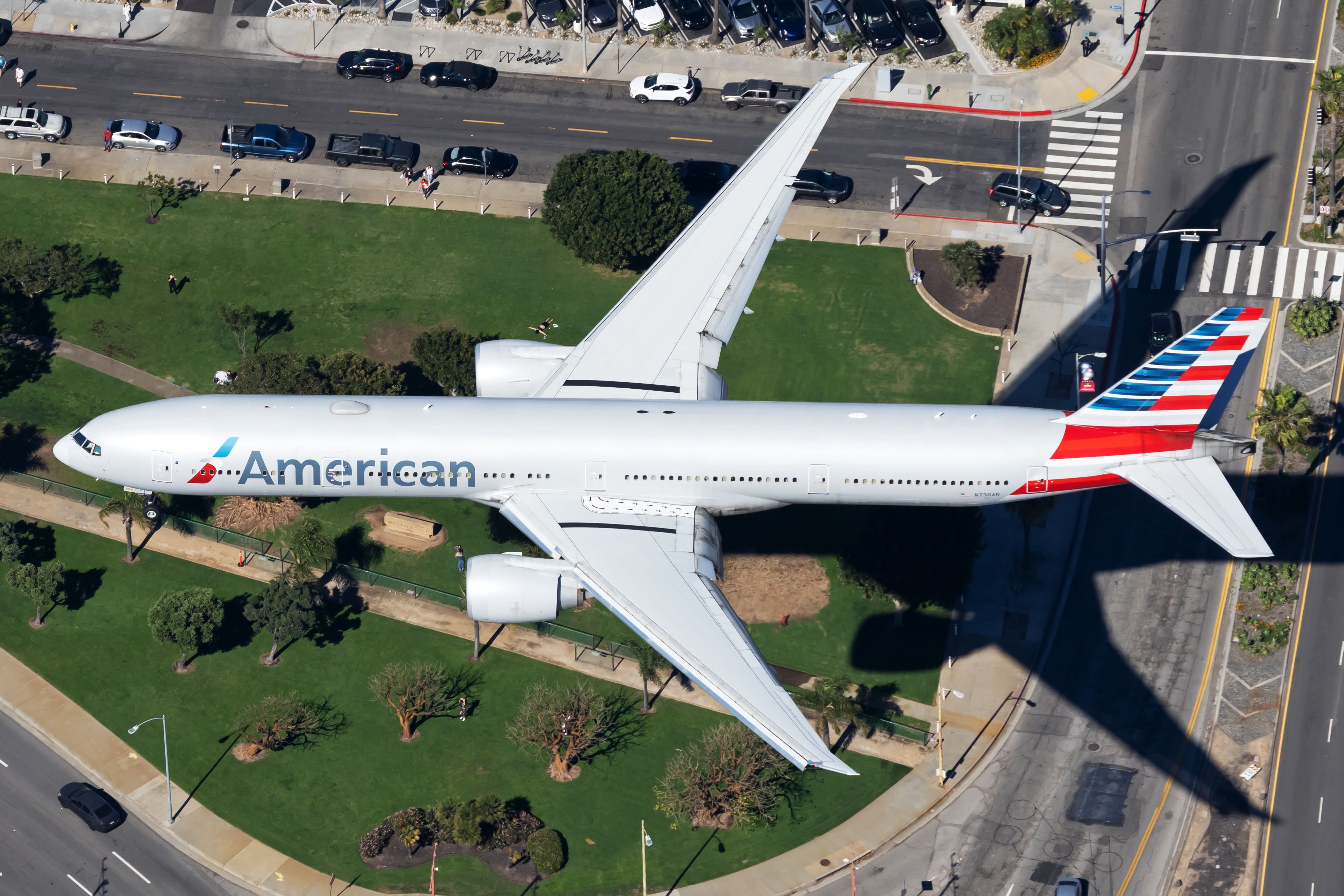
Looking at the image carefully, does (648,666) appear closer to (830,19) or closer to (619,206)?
(619,206)

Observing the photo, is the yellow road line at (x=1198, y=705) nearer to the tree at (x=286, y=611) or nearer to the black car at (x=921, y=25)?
the black car at (x=921, y=25)

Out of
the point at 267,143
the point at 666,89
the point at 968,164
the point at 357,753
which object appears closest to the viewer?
the point at 357,753

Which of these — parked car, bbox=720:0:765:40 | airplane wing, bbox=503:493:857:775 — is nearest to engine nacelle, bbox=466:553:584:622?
airplane wing, bbox=503:493:857:775

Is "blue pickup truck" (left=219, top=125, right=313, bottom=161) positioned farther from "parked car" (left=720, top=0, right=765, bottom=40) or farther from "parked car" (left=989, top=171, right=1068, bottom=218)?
"parked car" (left=989, top=171, right=1068, bottom=218)

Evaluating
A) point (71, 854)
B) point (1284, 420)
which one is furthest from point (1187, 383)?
point (71, 854)

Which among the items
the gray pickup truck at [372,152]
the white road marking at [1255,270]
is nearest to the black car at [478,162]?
the gray pickup truck at [372,152]

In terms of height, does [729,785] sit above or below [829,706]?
below

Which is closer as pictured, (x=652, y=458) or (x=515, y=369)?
A: (x=652, y=458)
